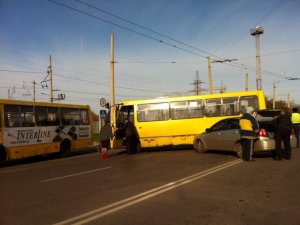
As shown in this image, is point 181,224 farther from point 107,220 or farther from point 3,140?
point 3,140

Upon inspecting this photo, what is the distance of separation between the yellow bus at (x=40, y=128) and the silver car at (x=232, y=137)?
23.2ft

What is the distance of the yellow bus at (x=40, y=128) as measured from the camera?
15016 mm

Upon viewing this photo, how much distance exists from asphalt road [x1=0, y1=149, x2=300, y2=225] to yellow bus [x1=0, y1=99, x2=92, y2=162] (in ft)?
13.4

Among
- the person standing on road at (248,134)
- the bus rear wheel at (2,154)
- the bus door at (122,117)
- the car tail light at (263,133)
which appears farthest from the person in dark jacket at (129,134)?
the car tail light at (263,133)

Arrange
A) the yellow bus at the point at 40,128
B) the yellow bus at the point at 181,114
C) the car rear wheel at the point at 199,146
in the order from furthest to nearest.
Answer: the yellow bus at the point at 181,114, the car rear wheel at the point at 199,146, the yellow bus at the point at 40,128

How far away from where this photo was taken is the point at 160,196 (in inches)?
284

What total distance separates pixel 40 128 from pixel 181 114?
6.98 m

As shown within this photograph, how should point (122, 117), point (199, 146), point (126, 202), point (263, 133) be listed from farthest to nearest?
point (122, 117), point (199, 146), point (263, 133), point (126, 202)

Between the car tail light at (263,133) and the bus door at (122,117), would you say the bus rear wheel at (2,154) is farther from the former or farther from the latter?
the car tail light at (263,133)

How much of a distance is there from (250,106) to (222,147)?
179 inches

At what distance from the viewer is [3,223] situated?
580cm

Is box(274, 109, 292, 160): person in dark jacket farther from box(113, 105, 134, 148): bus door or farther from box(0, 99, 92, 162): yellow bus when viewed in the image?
box(0, 99, 92, 162): yellow bus

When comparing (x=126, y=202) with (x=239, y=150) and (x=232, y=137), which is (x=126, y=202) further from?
(x=232, y=137)

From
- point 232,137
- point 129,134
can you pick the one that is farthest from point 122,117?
point 232,137
